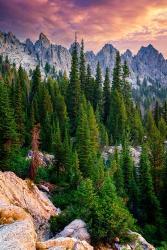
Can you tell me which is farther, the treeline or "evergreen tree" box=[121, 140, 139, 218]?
"evergreen tree" box=[121, 140, 139, 218]

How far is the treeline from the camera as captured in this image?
30609 mm

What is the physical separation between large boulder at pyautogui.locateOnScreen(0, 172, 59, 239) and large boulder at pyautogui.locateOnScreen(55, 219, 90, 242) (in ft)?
10.3

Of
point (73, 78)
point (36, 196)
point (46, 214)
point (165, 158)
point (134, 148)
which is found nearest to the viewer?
point (46, 214)

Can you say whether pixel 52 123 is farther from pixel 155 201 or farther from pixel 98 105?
pixel 155 201

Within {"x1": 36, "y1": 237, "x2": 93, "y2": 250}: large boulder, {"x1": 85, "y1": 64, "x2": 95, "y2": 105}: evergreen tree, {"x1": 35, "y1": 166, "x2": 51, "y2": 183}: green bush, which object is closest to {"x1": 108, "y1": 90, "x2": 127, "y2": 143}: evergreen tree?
{"x1": 85, "y1": 64, "x2": 95, "y2": 105}: evergreen tree

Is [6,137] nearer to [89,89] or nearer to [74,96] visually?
[74,96]

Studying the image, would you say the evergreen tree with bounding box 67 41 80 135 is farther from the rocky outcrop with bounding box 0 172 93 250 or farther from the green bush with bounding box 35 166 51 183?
the rocky outcrop with bounding box 0 172 93 250

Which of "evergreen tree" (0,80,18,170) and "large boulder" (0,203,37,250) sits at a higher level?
"evergreen tree" (0,80,18,170)

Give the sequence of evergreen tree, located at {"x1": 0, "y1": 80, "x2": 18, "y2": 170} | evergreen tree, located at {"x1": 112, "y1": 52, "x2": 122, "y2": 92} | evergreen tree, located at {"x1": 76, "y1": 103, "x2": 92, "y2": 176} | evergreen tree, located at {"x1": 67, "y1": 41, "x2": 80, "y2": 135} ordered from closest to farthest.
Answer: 1. evergreen tree, located at {"x1": 0, "y1": 80, "x2": 18, "y2": 170}
2. evergreen tree, located at {"x1": 76, "y1": 103, "x2": 92, "y2": 176}
3. evergreen tree, located at {"x1": 67, "y1": 41, "x2": 80, "y2": 135}
4. evergreen tree, located at {"x1": 112, "y1": 52, "x2": 122, "y2": 92}

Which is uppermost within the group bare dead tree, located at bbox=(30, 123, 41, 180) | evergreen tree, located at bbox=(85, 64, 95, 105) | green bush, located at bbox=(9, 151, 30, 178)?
evergreen tree, located at bbox=(85, 64, 95, 105)

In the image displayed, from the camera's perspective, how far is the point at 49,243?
18.8 meters

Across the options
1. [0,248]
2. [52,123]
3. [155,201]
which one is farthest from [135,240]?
[52,123]

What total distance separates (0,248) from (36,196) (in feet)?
69.0

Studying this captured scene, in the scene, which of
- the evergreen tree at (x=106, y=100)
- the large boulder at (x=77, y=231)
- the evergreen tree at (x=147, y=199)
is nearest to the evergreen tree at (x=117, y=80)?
the evergreen tree at (x=106, y=100)
